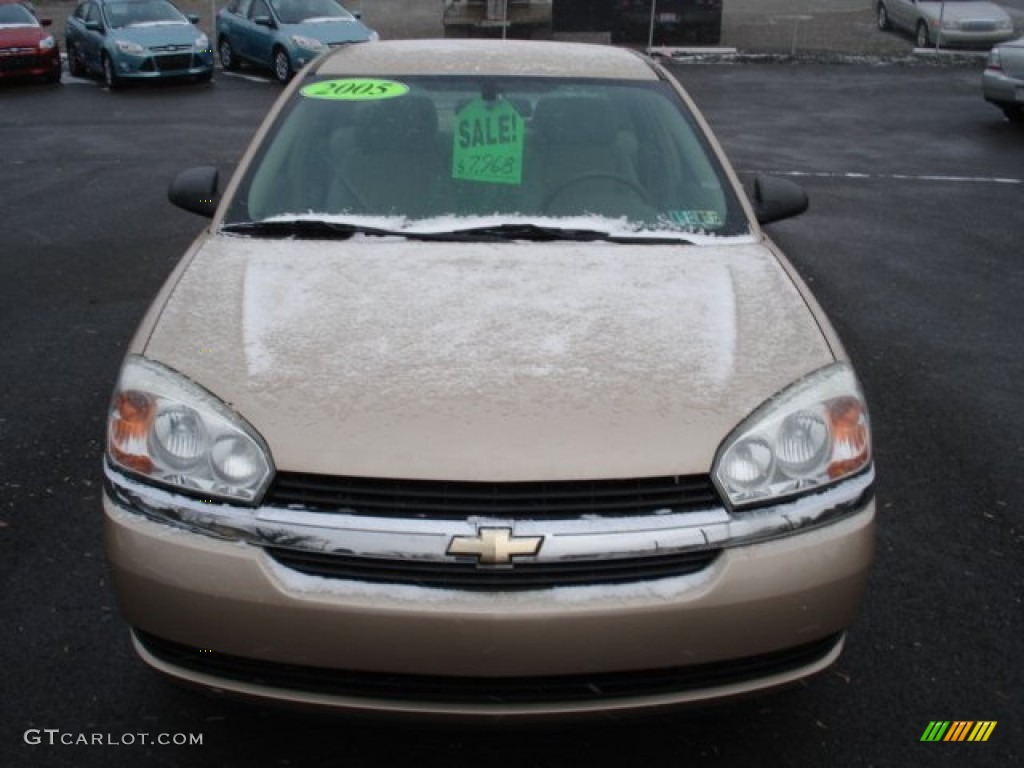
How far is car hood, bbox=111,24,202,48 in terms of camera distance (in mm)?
20297

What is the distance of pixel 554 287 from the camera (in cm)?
343

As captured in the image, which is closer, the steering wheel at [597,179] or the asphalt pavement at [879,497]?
the asphalt pavement at [879,497]

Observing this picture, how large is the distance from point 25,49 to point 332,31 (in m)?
5.36

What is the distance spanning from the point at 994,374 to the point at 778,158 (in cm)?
737

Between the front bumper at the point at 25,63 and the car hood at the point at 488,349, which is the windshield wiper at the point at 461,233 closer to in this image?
the car hood at the point at 488,349

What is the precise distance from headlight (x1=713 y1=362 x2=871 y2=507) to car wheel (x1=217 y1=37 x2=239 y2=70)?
2176 centimetres

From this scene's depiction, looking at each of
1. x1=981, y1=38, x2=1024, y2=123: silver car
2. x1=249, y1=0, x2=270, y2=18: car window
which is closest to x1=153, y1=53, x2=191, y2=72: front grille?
x1=249, y1=0, x2=270, y2=18: car window

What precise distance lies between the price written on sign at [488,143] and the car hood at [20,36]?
19.1 meters

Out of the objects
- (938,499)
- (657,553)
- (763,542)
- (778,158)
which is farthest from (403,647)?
(778,158)

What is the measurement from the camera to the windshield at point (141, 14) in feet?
68.7

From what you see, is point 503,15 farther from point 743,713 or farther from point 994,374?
point 743,713

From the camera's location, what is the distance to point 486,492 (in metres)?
2.57

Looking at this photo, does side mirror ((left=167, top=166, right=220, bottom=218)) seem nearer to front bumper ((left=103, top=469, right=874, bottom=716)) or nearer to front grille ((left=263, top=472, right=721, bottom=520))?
front bumper ((left=103, top=469, right=874, bottom=716))

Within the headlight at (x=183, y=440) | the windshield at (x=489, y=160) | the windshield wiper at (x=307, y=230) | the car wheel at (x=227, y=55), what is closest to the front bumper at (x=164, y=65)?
the car wheel at (x=227, y=55)
